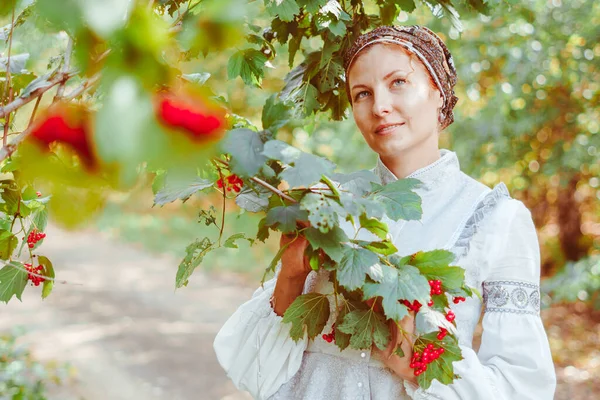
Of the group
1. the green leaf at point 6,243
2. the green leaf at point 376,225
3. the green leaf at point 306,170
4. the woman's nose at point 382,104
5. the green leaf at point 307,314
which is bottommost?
the green leaf at point 307,314

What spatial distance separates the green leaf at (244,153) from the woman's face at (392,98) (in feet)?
2.13

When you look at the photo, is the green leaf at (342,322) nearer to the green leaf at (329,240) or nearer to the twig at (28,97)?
the green leaf at (329,240)

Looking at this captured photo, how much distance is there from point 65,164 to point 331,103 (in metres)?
1.19

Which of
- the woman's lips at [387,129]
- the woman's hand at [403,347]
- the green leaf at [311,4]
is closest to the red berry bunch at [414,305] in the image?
the woman's hand at [403,347]

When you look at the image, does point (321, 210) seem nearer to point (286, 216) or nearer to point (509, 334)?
point (286, 216)

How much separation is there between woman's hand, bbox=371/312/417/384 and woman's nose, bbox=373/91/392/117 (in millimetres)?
477

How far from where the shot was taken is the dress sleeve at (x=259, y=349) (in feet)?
4.67

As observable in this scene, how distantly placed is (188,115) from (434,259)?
0.65 m

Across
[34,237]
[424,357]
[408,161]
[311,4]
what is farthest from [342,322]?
[34,237]

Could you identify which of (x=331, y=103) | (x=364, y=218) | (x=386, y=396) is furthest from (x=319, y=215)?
(x=331, y=103)

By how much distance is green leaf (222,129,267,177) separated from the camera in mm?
779

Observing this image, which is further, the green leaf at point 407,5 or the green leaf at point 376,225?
the green leaf at point 407,5

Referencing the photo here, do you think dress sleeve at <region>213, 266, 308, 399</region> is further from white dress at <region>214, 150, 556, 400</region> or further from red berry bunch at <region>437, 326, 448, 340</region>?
red berry bunch at <region>437, 326, 448, 340</region>

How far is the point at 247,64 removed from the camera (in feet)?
4.51
